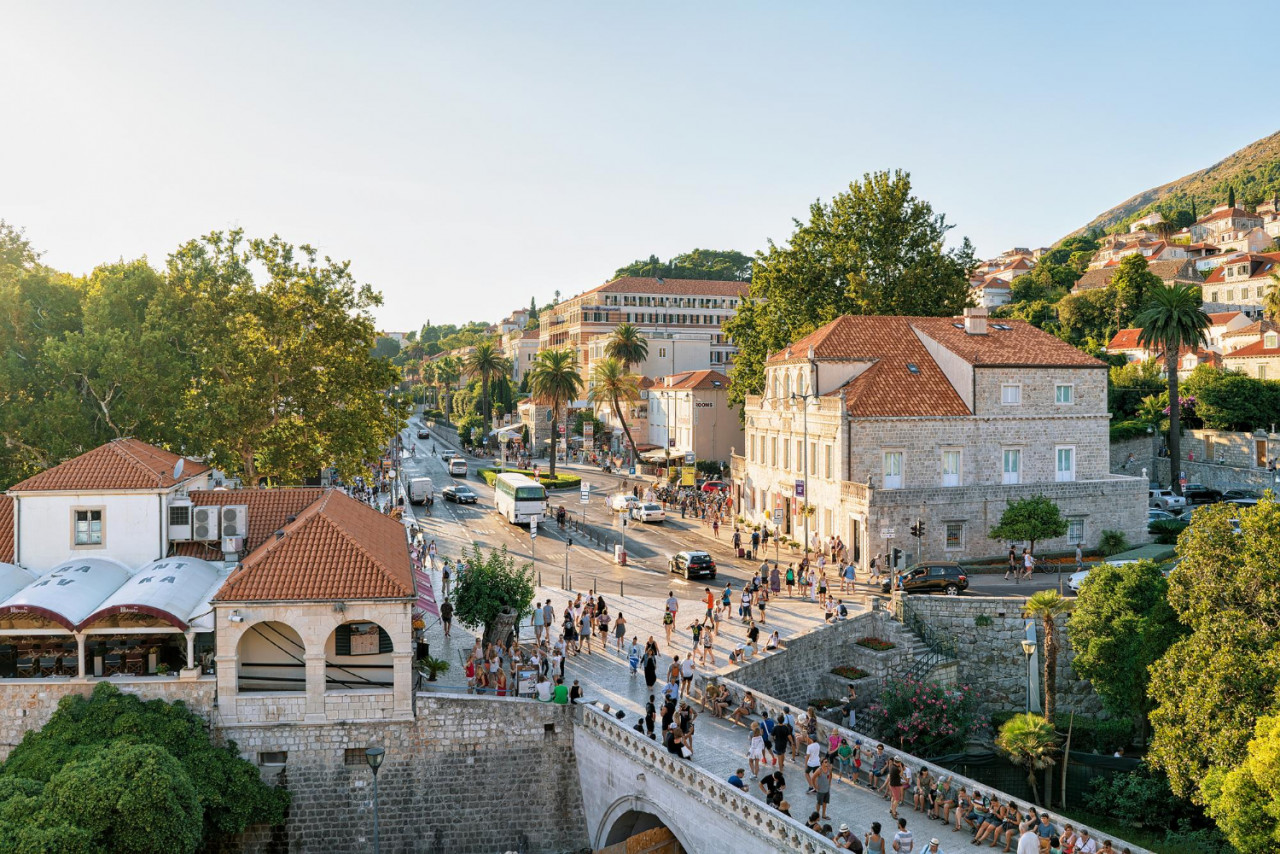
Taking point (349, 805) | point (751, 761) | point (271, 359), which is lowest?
point (349, 805)

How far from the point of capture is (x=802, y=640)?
31.0m

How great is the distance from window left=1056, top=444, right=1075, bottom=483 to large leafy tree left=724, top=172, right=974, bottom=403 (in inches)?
590

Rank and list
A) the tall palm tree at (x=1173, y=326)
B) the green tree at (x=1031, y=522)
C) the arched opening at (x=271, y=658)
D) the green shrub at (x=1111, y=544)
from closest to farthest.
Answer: the arched opening at (x=271, y=658), the green tree at (x=1031, y=522), the green shrub at (x=1111, y=544), the tall palm tree at (x=1173, y=326)

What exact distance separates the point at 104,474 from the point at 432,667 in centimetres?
1020

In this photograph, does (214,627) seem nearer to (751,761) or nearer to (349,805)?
(349,805)

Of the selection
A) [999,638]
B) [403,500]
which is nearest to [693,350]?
[403,500]

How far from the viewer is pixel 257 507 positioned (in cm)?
2992

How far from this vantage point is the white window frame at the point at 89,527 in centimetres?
2691

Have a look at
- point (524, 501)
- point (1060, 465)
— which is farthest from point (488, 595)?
point (1060, 465)

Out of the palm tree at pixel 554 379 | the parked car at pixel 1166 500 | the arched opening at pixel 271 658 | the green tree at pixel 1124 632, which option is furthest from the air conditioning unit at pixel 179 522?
the palm tree at pixel 554 379

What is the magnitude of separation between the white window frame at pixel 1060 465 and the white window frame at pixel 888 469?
23.8 ft

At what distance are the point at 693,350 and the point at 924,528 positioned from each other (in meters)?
66.3

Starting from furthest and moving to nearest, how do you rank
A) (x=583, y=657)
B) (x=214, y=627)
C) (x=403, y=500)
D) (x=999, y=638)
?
(x=403, y=500) < (x=999, y=638) < (x=583, y=657) < (x=214, y=627)

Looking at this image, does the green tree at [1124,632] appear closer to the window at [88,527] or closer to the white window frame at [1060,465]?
the white window frame at [1060,465]
